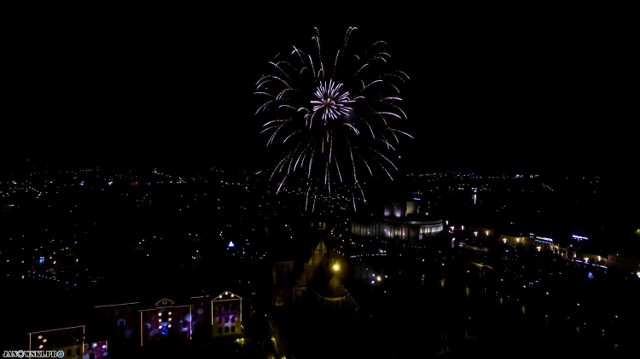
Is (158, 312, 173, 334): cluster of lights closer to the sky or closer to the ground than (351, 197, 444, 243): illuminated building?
closer to the ground

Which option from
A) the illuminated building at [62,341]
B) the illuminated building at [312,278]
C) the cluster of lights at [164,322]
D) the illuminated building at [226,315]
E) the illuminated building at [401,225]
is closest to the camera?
the illuminated building at [62,341]

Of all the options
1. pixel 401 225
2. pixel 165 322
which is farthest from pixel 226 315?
pixel 401 225

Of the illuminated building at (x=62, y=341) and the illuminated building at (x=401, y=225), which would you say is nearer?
the illuminated building at (x=62, y=341)

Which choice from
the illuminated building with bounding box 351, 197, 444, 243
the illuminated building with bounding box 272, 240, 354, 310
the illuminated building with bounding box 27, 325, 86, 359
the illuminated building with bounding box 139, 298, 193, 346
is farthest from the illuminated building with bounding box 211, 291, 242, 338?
the illuminated building with bounding box 351, 197, 444, 243

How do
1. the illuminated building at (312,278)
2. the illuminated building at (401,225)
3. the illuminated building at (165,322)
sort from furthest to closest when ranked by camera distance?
1. the illuminated building at (401,225)
2. the illuminated building at (312,278)
3. the illuminated building at (165,322)

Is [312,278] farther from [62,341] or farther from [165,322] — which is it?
[62,341]

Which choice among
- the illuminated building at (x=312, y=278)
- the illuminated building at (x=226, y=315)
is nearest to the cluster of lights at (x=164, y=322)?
the illuminated building at (x=226, y=315)

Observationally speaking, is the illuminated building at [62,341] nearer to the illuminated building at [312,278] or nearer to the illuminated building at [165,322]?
Result: the illuminated building at [165,322]

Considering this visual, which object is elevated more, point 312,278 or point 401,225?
point 401,225

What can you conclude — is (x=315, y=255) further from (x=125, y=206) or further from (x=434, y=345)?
(x=125, y=206)

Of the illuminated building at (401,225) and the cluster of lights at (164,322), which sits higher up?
the illuminated building at (401,225)

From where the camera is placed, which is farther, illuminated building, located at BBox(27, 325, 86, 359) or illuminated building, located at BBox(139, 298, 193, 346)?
illuminated building, located at BBox(139, 298, 193, 346)

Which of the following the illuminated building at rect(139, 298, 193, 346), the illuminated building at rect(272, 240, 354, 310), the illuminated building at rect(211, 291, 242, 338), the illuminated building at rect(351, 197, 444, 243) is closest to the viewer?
the illuminated building at rect(139, 298, 193, 346)

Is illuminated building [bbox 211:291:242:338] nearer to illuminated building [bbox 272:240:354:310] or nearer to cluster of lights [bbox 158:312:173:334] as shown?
cluster of lights [bbox 158:312:173:334]
